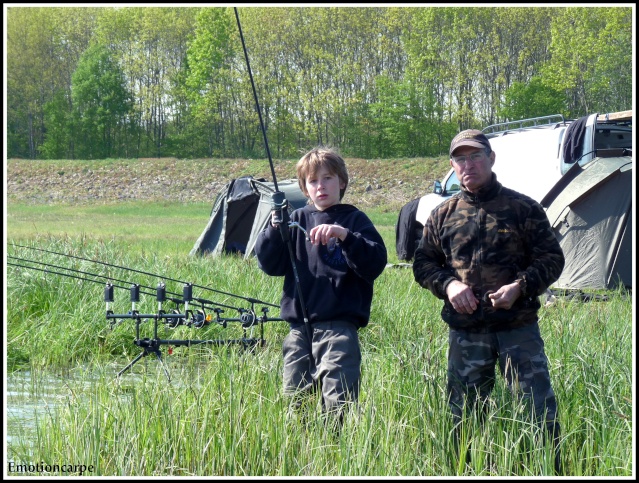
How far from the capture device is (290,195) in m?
12.6

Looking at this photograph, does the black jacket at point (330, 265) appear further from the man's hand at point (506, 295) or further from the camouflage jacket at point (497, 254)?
the man's hand at point (506, 295)

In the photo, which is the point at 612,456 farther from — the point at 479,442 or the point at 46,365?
the point at 46,365

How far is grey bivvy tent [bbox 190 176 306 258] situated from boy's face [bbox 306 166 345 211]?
8.57 m

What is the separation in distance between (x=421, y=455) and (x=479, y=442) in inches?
9.1

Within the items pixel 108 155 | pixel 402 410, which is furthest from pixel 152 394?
pixel 108 155

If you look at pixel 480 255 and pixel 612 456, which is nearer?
pixel 612 456

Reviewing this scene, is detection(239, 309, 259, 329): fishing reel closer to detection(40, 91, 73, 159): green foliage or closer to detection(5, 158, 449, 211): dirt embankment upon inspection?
detection(5, 158, 449, 211): dirt embankment

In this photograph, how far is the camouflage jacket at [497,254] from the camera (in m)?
3.62

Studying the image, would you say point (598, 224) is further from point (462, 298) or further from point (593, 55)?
point (593, 55)

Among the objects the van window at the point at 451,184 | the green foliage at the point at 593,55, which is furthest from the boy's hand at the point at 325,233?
the green foliage at the point at 593,55

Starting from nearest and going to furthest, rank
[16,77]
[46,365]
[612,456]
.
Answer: [612,456]
[46,365]
[16,77]

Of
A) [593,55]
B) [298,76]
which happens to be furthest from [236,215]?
[298,76]

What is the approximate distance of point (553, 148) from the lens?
9.60 m

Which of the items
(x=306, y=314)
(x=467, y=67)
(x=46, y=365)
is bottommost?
(x=46, y=365)
